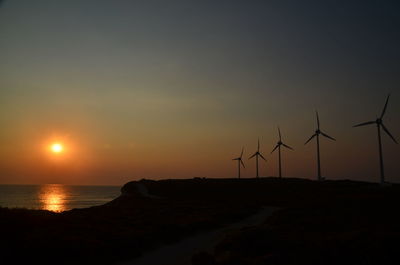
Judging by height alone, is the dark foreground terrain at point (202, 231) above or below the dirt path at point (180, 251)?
above

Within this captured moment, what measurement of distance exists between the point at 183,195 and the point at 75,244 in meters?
66.2

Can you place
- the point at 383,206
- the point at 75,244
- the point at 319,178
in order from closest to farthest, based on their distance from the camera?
the point at 75,244 → the point at 383,206 → the point at 319,178

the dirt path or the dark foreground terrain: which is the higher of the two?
the dark foreground terrain

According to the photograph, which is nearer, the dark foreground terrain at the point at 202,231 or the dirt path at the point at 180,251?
the dark foreground terrain at the point at 202,231

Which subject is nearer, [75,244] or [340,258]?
[340,258]

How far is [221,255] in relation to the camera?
22.2 meters

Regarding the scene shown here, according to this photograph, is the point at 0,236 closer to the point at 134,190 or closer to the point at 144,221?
the point at 144,221

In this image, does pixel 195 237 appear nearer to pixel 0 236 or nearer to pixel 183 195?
pixel 0 236

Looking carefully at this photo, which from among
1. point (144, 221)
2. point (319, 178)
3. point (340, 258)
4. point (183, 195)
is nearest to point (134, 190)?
point (183, 195)

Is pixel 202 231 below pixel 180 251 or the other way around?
the other way around

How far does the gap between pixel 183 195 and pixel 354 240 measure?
6724cm

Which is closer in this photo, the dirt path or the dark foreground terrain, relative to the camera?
the dark foreground terrain

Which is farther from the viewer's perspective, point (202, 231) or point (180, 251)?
point (202, 231)

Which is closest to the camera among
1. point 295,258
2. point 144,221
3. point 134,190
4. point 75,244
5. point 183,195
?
point 295,258
